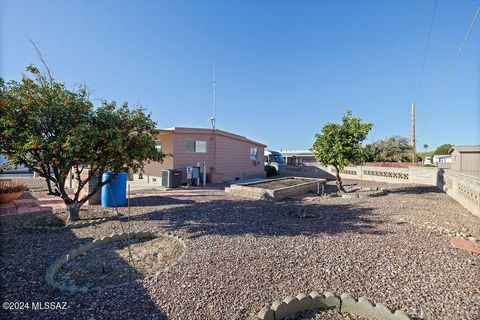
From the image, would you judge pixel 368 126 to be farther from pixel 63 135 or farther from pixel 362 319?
pixel 63 135

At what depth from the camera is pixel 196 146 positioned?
13.7m

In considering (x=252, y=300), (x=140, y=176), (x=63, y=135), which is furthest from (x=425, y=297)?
(x=140, y=176)

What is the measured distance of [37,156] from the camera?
4863 millimetres

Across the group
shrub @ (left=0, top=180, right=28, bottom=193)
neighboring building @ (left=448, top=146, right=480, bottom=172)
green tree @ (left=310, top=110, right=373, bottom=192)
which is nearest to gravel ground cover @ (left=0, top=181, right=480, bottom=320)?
shrub @ (left=0, top=180, right=28, bottom=193)

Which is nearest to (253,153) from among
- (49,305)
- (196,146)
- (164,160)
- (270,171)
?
(270,171)

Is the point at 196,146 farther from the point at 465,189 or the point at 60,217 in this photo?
the point at 465,189

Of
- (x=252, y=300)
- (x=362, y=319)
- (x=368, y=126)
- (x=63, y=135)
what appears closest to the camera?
(x=362, y=319)

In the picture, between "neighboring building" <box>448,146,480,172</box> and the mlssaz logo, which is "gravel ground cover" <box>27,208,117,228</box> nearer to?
the mlssaz logo

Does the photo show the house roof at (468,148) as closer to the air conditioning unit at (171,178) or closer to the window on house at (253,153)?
the window on house at (253,153)

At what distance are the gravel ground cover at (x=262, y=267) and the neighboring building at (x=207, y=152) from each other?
7.20m

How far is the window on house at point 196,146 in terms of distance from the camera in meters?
13.4

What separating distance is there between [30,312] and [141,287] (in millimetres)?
1070

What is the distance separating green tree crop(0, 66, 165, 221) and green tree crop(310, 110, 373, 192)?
7.57 m

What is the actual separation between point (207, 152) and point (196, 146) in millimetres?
824
